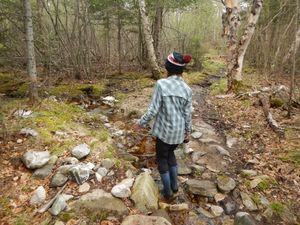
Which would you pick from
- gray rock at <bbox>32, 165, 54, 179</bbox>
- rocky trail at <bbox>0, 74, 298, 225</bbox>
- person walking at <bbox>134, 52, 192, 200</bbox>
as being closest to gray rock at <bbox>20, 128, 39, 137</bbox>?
rocky trail at <bbox>0, 74, 298, 225</bbox>

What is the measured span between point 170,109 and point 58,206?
1.72 metres

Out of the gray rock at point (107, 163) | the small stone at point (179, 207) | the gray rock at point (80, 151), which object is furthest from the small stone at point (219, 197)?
the gray rock at point (80, 151)

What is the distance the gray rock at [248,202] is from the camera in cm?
361

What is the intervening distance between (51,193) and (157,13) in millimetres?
10714

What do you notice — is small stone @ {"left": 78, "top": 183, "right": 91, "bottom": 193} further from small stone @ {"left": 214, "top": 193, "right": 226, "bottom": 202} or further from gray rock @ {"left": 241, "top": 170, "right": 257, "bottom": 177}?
gray rock @ {"left": 241, "top": 170, "right": 257, "bottom": 177}

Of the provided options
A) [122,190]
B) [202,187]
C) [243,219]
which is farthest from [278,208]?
[122,190]

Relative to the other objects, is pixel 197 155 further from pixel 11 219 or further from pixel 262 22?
pixel 262 22

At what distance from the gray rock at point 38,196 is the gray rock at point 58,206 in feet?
0.71

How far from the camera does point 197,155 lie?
488 cm

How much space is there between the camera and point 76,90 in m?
8.05

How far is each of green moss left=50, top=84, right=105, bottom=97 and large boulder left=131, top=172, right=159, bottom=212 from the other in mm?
4609

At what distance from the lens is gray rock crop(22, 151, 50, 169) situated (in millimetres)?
3707

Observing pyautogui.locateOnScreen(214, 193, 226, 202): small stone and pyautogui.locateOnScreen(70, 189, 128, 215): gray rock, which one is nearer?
pyautogui.locateOnScreen(70, 189, 128, 215): gray rock

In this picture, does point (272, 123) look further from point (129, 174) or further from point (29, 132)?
point (29, 132)
